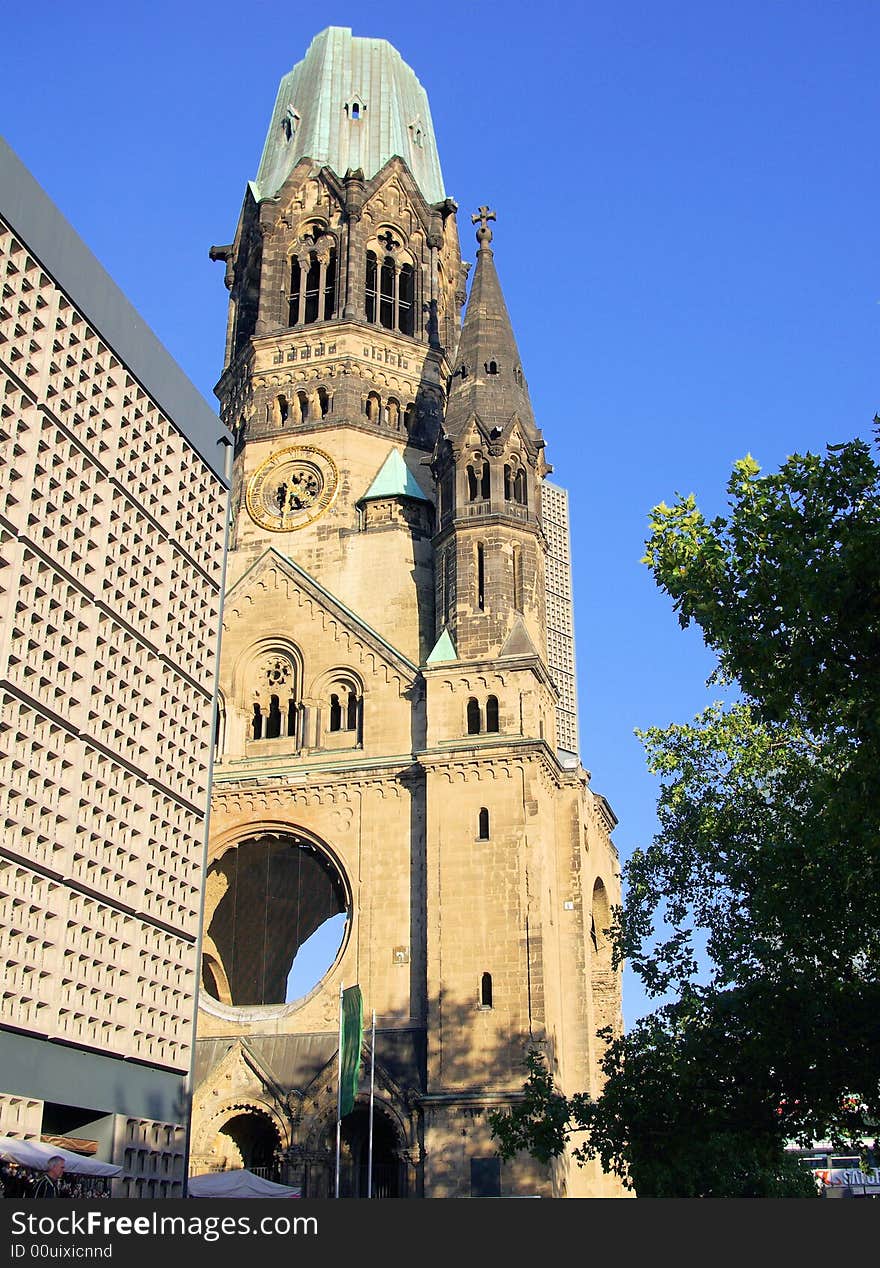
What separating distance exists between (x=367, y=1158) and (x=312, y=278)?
2916 cm

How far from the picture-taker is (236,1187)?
27.3 m

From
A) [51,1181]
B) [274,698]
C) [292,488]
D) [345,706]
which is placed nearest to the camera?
[51,1181]

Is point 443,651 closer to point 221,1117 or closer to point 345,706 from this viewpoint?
point 345,706

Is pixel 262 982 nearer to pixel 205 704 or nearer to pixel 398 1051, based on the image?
pixel 398 1051

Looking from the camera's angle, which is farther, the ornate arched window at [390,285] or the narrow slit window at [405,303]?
the narrow slit window at [405,303]

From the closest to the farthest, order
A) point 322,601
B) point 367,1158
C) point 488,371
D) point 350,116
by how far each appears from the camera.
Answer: point 367,1158, point 322,601, point 488,371, point 350,116

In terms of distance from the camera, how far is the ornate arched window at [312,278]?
49.8 metres

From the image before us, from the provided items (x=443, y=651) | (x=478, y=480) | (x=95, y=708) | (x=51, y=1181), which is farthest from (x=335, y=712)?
(x=51, y=1181)

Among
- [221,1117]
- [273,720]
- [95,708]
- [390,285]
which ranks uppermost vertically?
[390,285]

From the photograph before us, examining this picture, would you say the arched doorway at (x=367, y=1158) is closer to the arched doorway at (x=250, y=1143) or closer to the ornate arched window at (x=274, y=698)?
the arched doorway at (x=250, y=1143)

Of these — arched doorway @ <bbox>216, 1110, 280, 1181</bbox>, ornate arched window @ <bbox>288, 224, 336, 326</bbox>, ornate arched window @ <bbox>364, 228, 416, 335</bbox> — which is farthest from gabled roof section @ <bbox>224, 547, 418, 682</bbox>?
arched doorway @ <bbox>216, 1110, 280, 1181</bbox>

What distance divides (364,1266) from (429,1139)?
23104 millimetres

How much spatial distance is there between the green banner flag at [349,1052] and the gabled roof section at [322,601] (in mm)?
11217

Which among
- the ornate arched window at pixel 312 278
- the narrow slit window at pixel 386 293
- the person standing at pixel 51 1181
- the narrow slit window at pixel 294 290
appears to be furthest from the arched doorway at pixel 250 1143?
the narrow slit window at pixel 294 290
